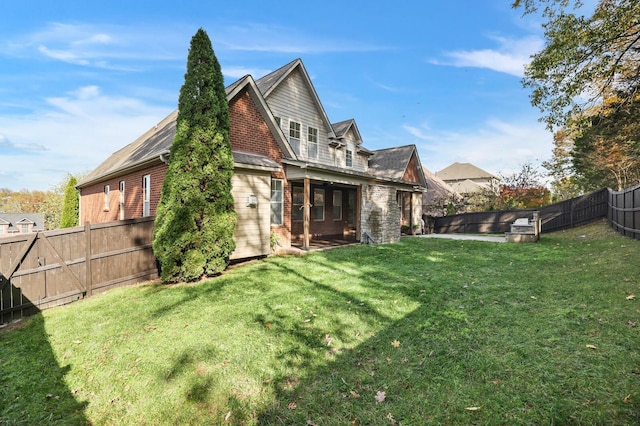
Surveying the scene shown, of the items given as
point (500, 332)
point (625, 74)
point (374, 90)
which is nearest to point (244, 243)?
point (500, 332)

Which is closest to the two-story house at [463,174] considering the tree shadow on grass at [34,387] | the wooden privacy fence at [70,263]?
the wooden privacy fence at [70,263]

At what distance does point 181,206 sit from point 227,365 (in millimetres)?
4532

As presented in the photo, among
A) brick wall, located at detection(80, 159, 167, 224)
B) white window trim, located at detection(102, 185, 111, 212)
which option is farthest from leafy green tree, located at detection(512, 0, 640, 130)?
white window trim, located at detection(102, 185, 111, 212)

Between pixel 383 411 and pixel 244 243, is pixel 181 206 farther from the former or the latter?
pixel 383 411

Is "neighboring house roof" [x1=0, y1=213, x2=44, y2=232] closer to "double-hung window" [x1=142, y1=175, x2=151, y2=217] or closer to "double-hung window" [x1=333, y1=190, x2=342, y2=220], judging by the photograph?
"double-hung window" [x1=142, y1=175, x2=151, y2=217]

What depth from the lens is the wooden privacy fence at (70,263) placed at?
17.4 ft

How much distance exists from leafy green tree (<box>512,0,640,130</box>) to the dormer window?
30.5ft

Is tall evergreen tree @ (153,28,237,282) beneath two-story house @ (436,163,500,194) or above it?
beneath

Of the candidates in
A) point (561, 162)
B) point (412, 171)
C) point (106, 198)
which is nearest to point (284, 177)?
point (106, 198)

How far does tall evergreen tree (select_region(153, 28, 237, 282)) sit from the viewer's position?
6.87 metres

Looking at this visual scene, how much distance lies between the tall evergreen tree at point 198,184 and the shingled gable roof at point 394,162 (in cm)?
1405

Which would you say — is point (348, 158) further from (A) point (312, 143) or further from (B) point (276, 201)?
(B) point (276, 201)

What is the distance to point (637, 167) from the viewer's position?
22.8m

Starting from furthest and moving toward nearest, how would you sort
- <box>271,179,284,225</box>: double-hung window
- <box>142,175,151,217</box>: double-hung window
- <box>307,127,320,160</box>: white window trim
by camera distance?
<box>307,127,320,160</box>: white window trim, <box>271,179,284,225</box>: double-hung window, <box>142,175,151,217</box>: double-hung window
